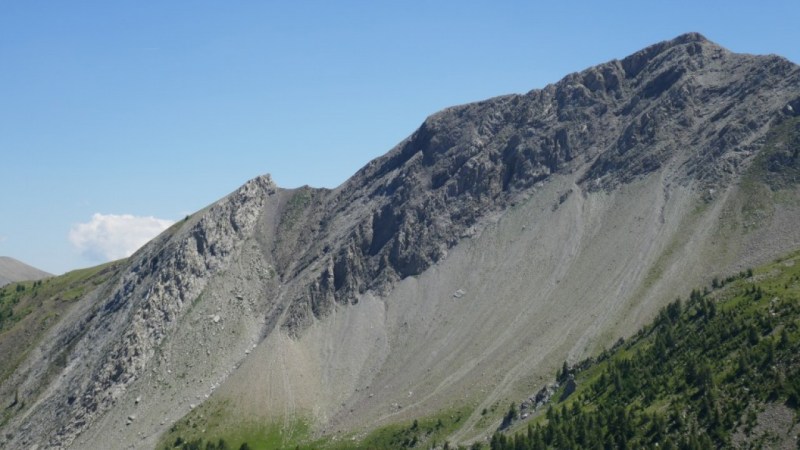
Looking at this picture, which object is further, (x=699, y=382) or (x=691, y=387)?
(x=691, y=387)

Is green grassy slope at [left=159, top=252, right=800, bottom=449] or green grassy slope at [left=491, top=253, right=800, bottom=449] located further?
green grassy slope at [left=159, top=252, right=800, bottom=449]

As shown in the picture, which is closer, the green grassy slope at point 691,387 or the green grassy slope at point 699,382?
the green grassy slope at point 699,382

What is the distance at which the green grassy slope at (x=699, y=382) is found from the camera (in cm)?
12400

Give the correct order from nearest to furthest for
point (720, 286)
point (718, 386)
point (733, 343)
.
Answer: point (718, 386) → point (733, 343) → point (720, 286)

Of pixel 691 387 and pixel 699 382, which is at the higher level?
pixel 699 382

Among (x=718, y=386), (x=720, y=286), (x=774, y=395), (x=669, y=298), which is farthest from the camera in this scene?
(x=669, y=298)

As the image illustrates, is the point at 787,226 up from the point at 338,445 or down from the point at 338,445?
up

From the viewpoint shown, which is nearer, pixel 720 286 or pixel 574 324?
pixel 720 286

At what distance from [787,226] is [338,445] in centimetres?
11730

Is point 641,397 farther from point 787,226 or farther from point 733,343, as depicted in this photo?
point 787,226

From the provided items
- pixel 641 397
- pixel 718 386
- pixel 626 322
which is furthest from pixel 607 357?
pixel 718 386

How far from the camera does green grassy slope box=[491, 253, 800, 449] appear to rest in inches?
4882

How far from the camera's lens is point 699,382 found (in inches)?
5541

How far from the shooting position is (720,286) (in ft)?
580
